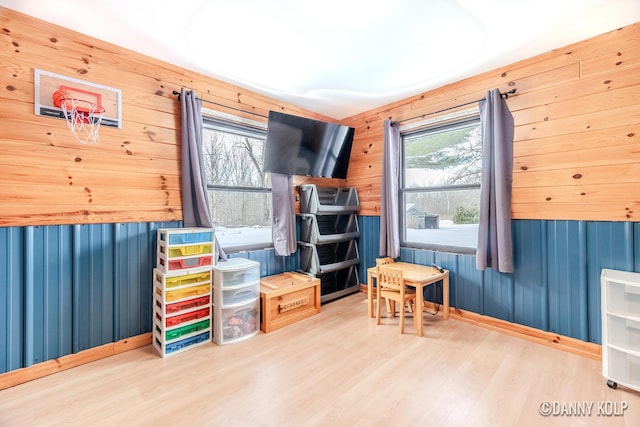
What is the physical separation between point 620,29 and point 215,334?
147 inches

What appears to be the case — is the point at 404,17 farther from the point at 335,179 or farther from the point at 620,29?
the point at 335,179

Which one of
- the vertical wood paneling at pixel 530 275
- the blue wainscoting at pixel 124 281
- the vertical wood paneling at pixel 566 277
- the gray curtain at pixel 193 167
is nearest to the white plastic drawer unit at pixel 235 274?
the gray curtain at pixel 193 167

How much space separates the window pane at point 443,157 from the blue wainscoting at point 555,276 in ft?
2.31

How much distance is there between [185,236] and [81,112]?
112 cm

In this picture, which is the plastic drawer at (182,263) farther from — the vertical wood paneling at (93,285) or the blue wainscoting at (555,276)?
the blue wainscoting at (555,276)

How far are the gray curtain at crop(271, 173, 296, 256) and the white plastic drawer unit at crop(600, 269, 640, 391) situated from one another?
2.50 m

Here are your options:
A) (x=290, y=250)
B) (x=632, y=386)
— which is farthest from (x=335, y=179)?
(x=632, y=386)

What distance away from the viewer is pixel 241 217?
9.59ft

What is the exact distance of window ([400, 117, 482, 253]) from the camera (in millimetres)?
2742

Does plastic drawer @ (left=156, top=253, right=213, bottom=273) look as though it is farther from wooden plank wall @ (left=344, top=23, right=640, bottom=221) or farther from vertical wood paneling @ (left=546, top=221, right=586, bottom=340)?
vertical wood paneling @ (left=546, top=221, right=586, bottom=340)

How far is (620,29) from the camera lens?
1.93 metres

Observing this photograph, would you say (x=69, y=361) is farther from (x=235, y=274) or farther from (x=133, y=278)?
(x=235, y=274)

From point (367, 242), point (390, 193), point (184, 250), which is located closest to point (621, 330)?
point (390, 193)

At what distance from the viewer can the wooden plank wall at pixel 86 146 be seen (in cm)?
175
